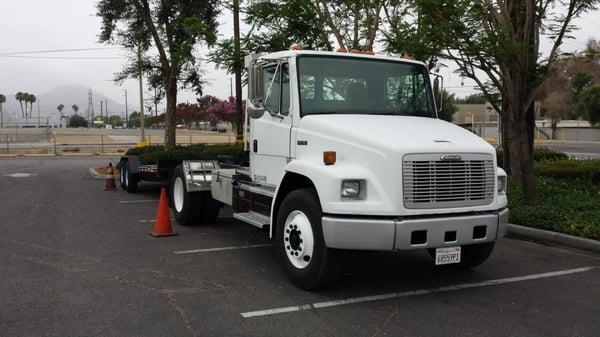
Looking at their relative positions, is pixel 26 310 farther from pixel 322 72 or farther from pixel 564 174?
pixel 564 174

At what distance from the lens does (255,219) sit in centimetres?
659

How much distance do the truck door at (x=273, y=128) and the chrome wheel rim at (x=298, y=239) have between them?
856 mm

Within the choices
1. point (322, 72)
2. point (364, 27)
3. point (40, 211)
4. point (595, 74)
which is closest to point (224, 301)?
point (322, 72)

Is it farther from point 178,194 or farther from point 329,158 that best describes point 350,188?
point 178,194

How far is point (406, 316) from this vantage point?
490cm

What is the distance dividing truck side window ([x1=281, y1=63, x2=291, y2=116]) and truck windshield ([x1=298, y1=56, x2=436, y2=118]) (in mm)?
179

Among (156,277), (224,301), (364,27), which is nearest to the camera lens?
(224,301)

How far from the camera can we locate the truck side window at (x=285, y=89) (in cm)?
623

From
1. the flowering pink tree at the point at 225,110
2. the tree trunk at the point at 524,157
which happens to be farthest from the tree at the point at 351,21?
the flowering pink tree at the point at 225,110

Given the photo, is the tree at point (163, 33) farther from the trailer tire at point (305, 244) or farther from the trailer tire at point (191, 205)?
the trailer tire at point (305, 244)

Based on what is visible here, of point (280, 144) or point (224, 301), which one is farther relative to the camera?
point (280, 144)

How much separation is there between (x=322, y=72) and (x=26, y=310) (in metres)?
3.86

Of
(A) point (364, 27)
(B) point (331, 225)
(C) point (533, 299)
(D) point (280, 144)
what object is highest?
(A) point (364, 27)

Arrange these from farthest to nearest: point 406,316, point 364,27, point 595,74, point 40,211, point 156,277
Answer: point 595,74 < point 364,27 < point 40,211 < point 156,277 < point 406,316
